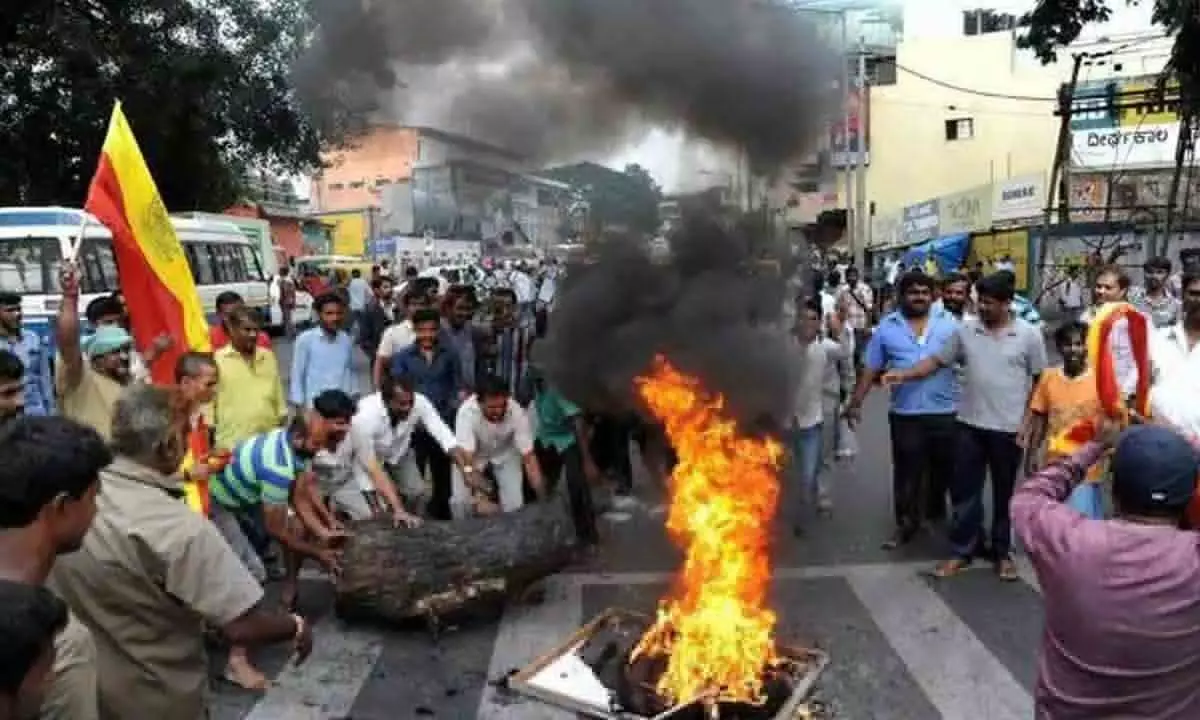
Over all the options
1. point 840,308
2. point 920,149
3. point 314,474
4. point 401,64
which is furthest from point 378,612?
point 920,149

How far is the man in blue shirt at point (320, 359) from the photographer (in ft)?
23.8

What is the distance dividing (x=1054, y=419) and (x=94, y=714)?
16.9 feet

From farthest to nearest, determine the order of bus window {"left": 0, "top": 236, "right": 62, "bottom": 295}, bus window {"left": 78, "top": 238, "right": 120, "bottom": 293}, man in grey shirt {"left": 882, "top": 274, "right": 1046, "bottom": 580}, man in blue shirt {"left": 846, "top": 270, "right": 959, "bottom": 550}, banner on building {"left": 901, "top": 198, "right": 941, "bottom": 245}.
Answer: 1. banner on building {"left": 901, "top": 198, "right": 941, "bottom": 245}
2. bus window {"left": 78, "top": 238, "right": 120, "bottom": 293}
3. bus window {"left": 0, "top": 236, "right": 62, "bottom": 295}
4. man in blue shirt {"left": 846, "top": 270, "right": 959, "bottom": 550}
5. man in grey shirt {"left": 882, "top": 274, "right": 1046, "bottom": 580}

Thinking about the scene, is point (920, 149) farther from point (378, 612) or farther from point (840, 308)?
point (378, 612)

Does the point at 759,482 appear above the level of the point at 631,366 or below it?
below

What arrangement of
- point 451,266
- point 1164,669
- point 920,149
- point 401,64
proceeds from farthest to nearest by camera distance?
point 920,149
point 451,266
point 401,64
point 1164,669

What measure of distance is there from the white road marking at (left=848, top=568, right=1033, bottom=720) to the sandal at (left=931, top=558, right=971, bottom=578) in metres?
0.12

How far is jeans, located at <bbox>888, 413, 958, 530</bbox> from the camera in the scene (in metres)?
6.50

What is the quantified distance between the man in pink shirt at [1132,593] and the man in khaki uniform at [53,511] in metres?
2.13

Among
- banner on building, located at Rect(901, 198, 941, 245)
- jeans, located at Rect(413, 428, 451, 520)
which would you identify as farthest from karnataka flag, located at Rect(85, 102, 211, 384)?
banner on building, located at Rect(901, 198, 941, 245)

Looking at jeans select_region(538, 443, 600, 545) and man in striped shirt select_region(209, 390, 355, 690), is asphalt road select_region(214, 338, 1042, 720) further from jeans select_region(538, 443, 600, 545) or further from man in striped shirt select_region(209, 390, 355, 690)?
man in striped shirt select_region(209, 390, 355, 690)

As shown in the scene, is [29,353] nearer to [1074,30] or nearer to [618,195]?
[618,195]

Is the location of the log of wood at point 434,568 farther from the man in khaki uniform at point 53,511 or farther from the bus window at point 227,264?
the bus window at point 227,264

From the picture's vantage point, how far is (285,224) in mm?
40688
